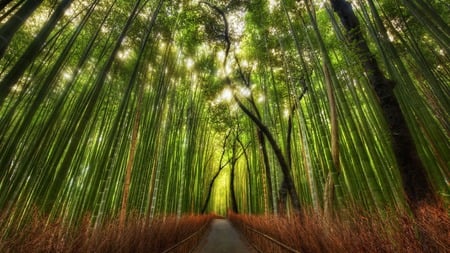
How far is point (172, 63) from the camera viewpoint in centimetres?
424

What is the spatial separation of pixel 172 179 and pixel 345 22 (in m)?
4.80

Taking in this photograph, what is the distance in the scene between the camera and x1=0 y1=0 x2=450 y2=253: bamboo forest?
1.45 meters

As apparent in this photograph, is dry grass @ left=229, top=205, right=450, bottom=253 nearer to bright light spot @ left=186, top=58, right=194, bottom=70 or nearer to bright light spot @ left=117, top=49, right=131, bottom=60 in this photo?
bright light spot @ left=117, top=49, right=131, bottom=60

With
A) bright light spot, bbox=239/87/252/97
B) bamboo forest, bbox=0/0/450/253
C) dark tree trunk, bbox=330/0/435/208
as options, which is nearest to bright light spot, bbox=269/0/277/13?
bamboo forest, bbox=0/0/450/253

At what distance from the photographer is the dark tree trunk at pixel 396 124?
6.21 ft

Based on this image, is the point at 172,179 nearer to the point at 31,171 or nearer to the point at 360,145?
the point at 31,171

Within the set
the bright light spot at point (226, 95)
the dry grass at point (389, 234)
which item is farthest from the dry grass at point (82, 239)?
the bright light spot at point (226, 95)

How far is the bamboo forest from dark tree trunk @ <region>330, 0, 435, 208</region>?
0.04 feet

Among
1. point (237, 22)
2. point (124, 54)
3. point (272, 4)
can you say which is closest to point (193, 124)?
point (124, 54)

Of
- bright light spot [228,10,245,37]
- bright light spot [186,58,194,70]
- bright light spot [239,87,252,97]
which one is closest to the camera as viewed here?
bright light spot [228,10,245,37]

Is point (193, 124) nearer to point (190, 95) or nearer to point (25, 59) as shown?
point (190, 95)

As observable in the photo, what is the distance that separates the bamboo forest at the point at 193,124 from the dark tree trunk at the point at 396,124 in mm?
11

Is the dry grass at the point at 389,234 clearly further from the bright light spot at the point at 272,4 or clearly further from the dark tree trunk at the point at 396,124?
the bright light spot at the point at 272,4

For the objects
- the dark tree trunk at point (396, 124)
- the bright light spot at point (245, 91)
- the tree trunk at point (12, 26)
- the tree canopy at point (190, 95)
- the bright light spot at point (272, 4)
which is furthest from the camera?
the bright light spot at point (245, 91)
